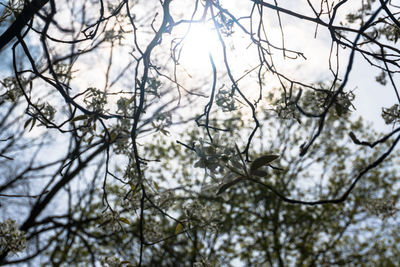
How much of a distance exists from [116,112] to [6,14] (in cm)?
73

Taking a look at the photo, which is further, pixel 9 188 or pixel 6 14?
pixel 9 188

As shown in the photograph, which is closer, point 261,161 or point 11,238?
point 261,161

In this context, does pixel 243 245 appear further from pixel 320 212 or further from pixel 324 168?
pixel 324 168

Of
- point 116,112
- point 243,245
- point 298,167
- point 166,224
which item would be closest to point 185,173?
point 166,224

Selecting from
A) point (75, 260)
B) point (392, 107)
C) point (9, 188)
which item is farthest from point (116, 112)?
point (75, 260)

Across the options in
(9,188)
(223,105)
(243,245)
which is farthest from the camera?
(243,245)

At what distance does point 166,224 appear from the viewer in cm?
833

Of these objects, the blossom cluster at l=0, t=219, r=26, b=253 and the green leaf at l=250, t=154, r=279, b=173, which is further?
the blossom cluster at l=0, t=219, r=26, b=253

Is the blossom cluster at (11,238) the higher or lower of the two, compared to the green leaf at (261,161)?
higher

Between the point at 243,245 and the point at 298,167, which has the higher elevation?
the point at 298,167

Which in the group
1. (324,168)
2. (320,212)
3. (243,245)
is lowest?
(243,245)

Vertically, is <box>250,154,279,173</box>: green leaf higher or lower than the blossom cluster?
lower

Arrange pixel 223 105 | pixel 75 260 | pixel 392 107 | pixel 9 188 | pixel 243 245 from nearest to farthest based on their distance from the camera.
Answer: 1. pixel 392 107
2. pixel 223 105
3. pixel 9 188
4. pixel 75 260
5. pixel 243 245

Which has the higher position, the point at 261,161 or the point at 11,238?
the point at 11,238
